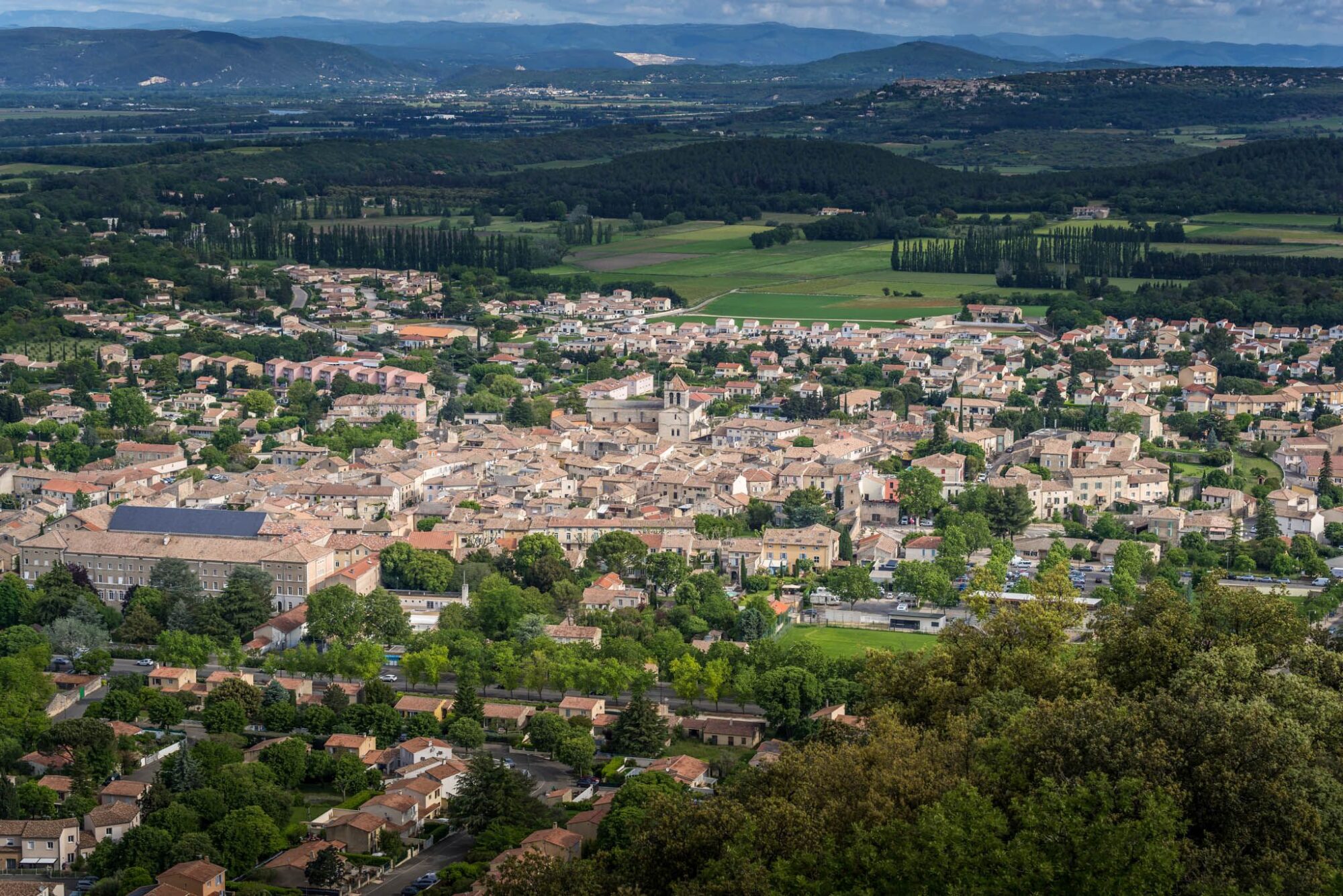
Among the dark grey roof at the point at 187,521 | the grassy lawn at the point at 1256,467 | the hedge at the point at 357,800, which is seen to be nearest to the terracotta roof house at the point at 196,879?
the hedge at the point at 357,800

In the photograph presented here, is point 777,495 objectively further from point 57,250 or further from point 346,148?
point 346,148

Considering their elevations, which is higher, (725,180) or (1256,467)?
(725,180)

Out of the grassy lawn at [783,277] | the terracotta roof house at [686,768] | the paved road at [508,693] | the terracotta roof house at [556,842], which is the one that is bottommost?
the grassy lawn at [783,277]

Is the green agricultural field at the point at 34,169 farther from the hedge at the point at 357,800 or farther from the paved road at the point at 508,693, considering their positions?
the hedge at the point at 357,800

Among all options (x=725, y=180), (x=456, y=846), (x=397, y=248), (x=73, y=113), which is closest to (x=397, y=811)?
(x=456, y=846)

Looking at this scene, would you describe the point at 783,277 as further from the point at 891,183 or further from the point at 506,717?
the point at 506,717

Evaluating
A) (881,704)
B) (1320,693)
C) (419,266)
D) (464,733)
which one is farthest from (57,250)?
(1320,693)

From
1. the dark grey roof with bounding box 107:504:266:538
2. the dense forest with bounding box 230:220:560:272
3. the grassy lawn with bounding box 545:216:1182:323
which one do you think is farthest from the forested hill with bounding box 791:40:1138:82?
the dark grey roof with bounding box 107:504:266:538
